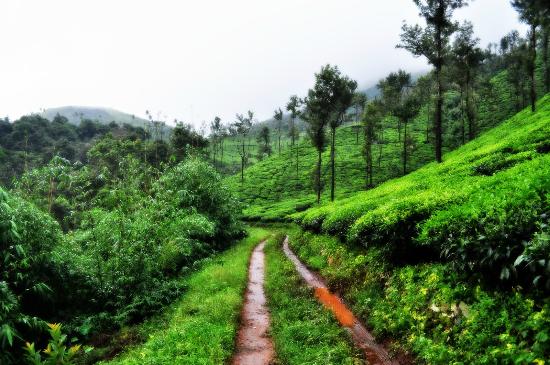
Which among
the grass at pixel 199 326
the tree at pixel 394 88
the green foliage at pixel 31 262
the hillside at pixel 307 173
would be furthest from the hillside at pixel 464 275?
the tree at pixel 394 88

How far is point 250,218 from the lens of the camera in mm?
65688

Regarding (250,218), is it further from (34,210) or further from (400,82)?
(400,82)

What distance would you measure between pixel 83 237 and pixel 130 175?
6516mm

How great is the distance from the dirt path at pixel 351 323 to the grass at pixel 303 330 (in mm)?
328

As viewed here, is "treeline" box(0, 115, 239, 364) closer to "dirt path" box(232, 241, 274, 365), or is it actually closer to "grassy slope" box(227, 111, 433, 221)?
"dirt path" box(232, 241, 274, 365)

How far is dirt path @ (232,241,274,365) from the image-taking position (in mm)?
11733

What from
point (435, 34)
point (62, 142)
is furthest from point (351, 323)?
point (62, 142)

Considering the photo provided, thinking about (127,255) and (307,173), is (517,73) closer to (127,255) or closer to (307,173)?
(307,173)

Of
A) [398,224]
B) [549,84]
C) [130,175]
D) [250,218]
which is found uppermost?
[549,84]

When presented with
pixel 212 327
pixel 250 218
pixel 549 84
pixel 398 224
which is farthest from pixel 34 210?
pixel 549 84

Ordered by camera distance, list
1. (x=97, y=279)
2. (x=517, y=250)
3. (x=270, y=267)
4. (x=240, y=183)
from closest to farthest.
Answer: (x=517, y=250)
(x=97, y=279)
(x=270, y=267)
(x=240, y=183)

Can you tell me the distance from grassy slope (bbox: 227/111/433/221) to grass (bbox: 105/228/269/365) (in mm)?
41992

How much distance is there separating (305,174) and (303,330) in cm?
8458

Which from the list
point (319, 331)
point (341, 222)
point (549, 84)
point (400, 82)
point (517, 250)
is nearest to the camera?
point (517, 250)
